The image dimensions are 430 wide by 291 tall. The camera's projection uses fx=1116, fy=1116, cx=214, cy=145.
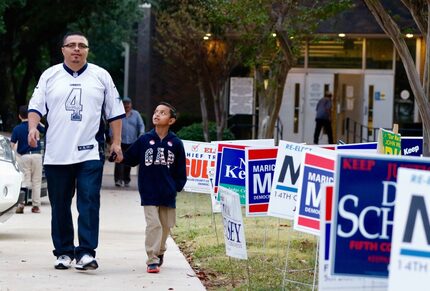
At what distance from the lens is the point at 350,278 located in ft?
22.2

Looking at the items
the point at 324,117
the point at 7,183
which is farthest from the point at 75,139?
the point at 324,117

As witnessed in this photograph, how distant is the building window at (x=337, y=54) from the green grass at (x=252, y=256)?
59.2ft

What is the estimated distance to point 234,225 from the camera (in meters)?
9.15

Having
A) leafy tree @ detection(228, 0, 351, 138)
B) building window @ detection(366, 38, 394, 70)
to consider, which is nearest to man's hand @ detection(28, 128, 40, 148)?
leafy tree @ detection(228, 0, 351, 138)

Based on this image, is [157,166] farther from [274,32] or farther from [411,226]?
[274,32]

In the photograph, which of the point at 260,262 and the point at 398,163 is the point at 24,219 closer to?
the point at 260,262

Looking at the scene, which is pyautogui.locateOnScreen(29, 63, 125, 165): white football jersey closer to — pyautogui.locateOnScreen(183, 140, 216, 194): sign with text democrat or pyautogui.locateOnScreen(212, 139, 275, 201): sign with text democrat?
pyautogui.locateOnScreen(212, 139, 275, 201): sign with text democrat

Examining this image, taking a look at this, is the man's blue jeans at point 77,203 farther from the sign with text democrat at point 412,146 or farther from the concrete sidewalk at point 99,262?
the sign with text democrat at point 412,146

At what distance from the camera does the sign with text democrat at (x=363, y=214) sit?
21.6 feet

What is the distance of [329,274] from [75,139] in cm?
408

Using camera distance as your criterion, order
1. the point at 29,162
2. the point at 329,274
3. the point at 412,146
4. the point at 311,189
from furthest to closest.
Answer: the point at 29,162, the point at 412,146, the point at 311,189, the point at 329,274

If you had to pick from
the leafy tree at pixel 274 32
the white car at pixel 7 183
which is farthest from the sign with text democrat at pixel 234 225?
the leafy tree at pixel 274 32

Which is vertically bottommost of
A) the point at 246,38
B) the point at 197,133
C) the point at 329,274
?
the point at 197,133

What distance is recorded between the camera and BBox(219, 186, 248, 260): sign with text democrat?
9.02 meters
